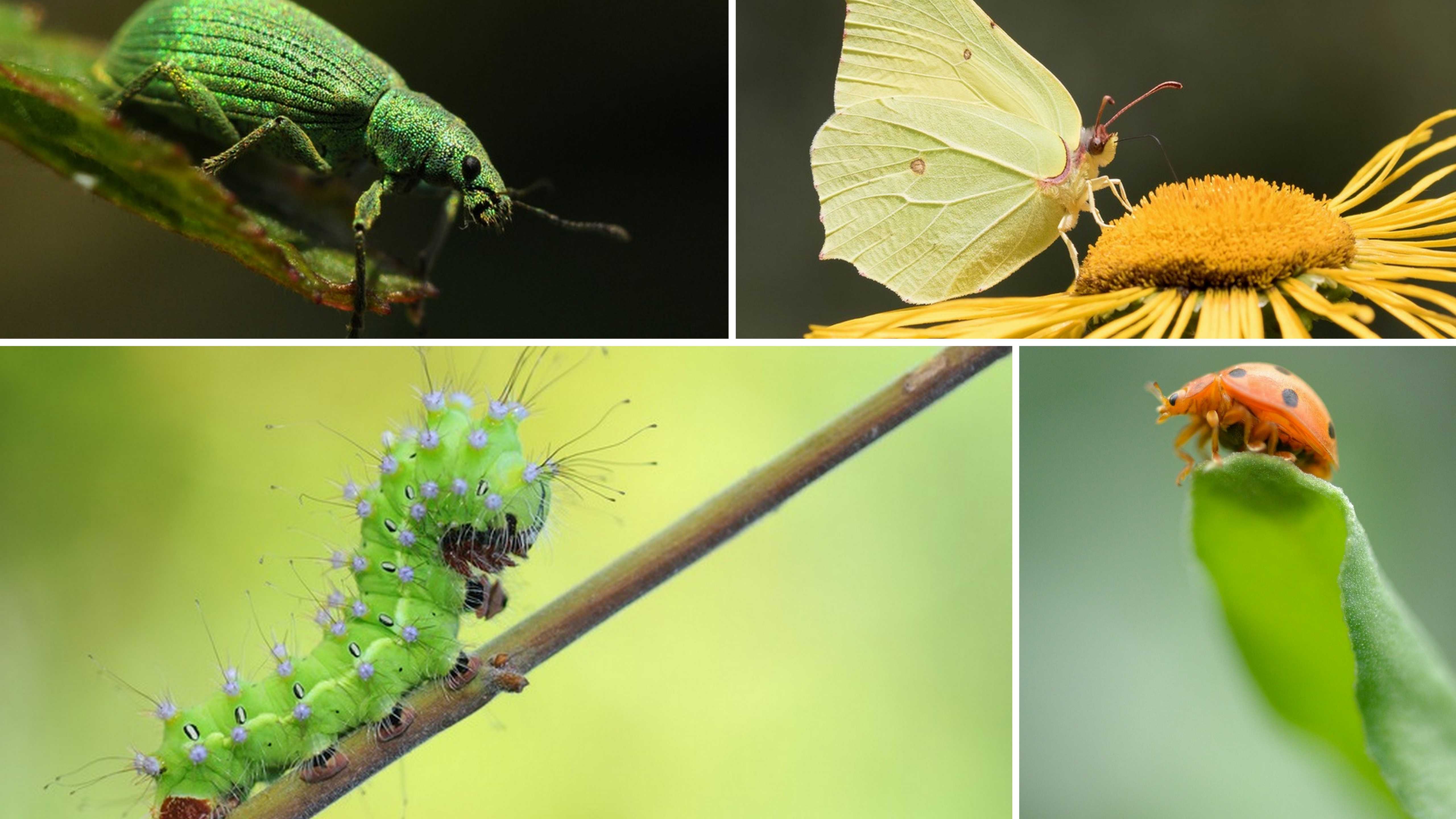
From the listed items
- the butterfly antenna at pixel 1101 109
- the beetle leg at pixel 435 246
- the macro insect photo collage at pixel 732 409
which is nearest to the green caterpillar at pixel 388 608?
the macro insect photo collage at pixel 732 409

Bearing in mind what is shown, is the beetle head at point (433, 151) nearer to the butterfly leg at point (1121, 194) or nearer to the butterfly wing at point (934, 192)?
the butterfly wing at point (934, 192)

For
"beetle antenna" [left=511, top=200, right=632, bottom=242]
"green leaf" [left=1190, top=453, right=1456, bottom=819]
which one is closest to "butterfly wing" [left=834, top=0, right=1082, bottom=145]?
"beetle antenna" [left=511, top=200, right=632, bottom=242]

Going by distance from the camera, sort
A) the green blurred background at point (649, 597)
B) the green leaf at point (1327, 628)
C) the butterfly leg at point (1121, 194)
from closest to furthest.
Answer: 1. the green leaf at point (1327, 628)
2. the butterfly leg at point (1121, 194)
3. the green blurred background at point (649, 597)

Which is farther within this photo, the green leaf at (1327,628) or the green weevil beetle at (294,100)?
the green weevil beetle at (294,100)

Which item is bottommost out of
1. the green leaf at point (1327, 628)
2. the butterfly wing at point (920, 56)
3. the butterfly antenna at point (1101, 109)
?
the green leaf at point (1327, 628)

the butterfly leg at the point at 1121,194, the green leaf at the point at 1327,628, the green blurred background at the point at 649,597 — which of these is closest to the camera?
the green leaf at the point at 1327,628

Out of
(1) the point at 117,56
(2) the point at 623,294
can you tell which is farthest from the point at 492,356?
(1) the point at 117,56
